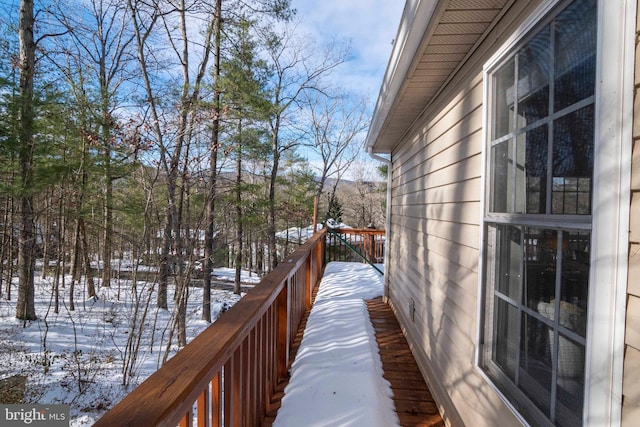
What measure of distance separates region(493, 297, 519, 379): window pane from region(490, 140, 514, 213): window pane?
1.54 feet

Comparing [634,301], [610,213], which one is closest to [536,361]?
[634,301]

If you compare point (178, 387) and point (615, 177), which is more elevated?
point (615, 177)

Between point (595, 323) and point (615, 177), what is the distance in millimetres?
420

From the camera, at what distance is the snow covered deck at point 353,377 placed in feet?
6.38

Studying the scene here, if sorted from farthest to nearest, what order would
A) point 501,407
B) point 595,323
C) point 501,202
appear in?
point 501,202 → point 501,407 → point 595,323

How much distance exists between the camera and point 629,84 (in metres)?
0.85

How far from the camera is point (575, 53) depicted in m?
1.08

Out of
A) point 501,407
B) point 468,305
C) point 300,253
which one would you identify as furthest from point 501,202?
point 300,253

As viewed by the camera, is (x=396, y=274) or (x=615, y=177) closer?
(x=615, y=177)

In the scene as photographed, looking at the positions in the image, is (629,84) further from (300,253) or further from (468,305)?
(300,253)

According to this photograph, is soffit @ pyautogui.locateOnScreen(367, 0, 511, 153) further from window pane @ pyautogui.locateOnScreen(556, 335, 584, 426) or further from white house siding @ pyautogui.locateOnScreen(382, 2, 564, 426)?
window pane @ pyautogui.locateOnScreen(556, 335, 584, 426)

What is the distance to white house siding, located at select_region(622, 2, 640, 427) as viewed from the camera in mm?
816

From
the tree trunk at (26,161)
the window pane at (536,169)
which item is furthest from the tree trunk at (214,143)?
the window pane at (536,169)

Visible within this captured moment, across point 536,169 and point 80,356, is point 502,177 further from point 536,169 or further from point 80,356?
point 80,356
